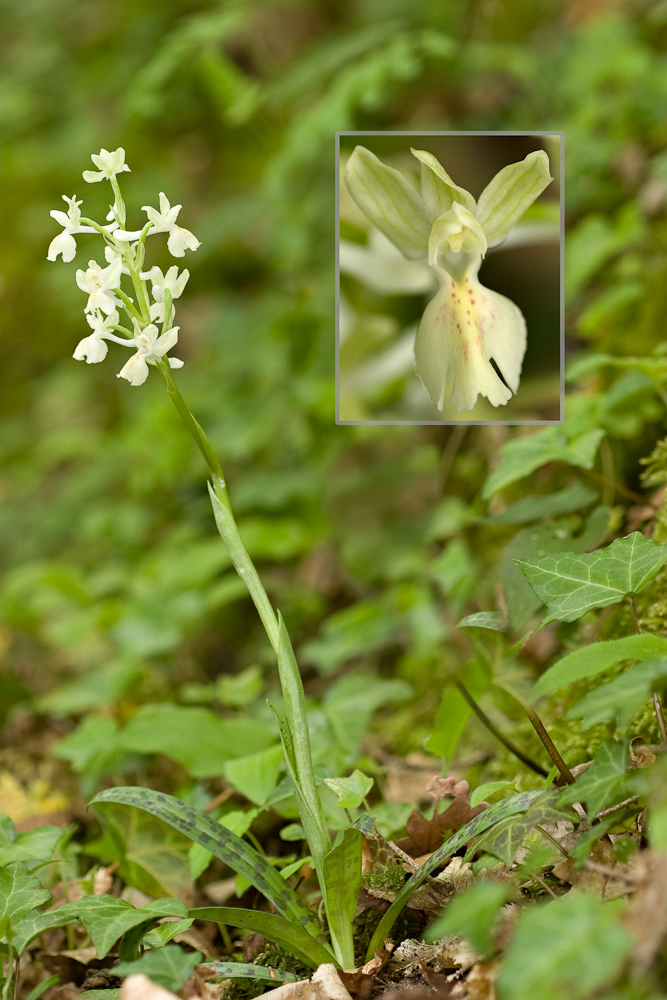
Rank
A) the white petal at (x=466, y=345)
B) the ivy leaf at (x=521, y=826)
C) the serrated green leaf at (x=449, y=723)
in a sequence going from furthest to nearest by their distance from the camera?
the serrated green leaf at (x=449, y=723), the white petal at (x=466, y=345), the ivy leaf at (x=521, y=826)

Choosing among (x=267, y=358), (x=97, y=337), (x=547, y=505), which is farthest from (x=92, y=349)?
(x=267, y=358)

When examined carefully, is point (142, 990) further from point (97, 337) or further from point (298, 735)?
point (97, 337)

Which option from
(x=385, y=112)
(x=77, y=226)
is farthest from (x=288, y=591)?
(x=385, y=112)

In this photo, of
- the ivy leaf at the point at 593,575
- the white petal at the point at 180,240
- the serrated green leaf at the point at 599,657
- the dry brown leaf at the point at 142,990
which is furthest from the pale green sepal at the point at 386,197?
the dry brown leaf at the point at 142,990

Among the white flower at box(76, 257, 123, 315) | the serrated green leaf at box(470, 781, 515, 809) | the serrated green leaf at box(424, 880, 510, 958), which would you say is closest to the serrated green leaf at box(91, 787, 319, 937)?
the serrated green leaf at box(470, 781, 515, 809)

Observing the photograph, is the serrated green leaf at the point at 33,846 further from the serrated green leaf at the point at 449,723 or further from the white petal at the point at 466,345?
the white petal at the point at 466,345

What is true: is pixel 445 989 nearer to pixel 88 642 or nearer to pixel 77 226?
pixel 77 226

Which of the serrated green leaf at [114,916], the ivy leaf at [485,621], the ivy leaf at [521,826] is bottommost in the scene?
the serrated green leaf at [114,916]

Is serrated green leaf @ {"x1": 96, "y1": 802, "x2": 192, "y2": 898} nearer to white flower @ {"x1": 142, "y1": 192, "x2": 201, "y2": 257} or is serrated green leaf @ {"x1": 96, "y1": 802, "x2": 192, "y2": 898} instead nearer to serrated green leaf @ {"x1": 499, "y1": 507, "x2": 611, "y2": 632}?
serrated green leaf @ {"x1": 499, "y1": 507, "x2": 611, "y2": 632}
